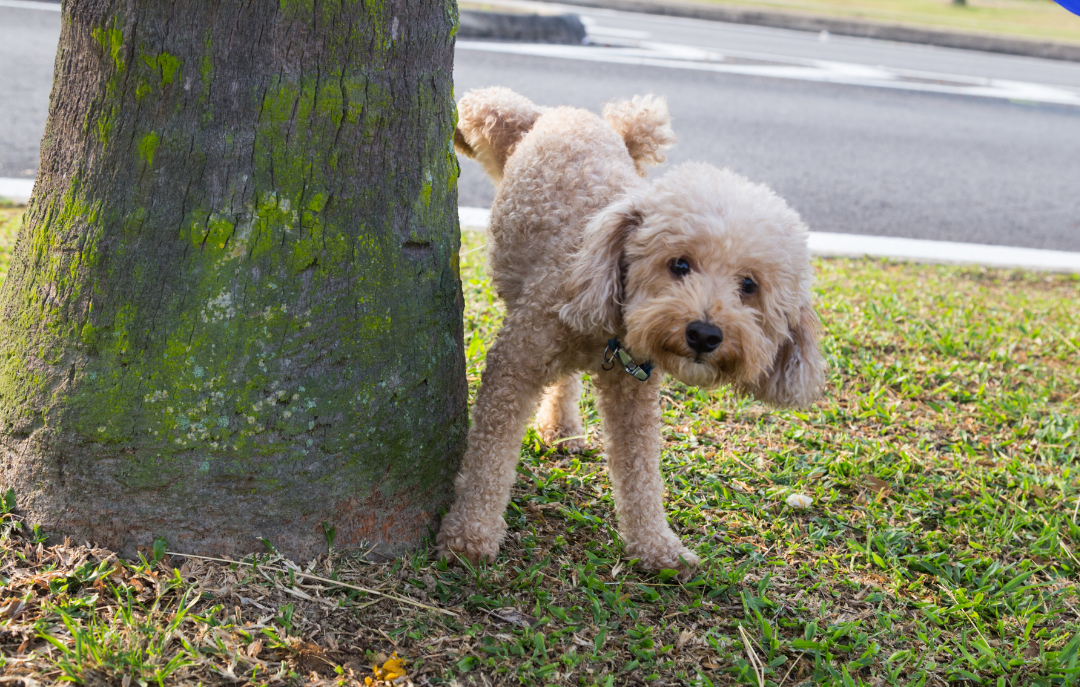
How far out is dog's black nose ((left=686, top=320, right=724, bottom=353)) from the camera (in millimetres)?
2223

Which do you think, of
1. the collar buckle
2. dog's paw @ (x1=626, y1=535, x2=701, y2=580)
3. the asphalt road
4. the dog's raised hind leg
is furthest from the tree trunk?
A: the asphalt road

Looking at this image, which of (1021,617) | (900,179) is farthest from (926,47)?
(1021,617)

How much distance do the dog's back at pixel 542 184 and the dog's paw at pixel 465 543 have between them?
2.41ft

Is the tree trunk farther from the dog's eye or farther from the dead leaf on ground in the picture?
the dead leaf on ground

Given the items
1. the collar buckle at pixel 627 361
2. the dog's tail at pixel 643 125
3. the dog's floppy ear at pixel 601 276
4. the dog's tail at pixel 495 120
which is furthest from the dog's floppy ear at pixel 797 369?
the dog's tail at pixel 495 120

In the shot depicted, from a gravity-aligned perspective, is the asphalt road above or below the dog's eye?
above

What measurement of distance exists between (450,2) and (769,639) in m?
2.08

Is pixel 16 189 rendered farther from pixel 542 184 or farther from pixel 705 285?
pixel 705 285

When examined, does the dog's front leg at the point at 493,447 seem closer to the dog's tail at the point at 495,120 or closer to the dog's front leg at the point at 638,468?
the dog's front leg at the point at 638,468

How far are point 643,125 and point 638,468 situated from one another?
4.94ft

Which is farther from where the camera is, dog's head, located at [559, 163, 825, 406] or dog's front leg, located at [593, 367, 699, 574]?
dog's front leg, located at [593, 367, 699, 574]

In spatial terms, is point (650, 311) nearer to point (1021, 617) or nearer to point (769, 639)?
point (769, 639)

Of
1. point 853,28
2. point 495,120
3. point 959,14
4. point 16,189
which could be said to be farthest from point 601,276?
point 959,14

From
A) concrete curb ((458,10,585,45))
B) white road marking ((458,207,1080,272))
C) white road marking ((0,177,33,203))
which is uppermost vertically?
concrete curb ((458,10,585,45))
